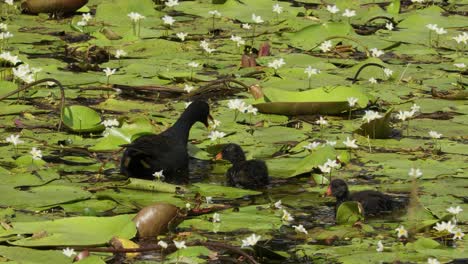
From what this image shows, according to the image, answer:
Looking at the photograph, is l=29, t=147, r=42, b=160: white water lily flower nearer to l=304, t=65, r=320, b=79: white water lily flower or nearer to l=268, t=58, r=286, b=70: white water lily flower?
l=304, t=65, r=320, b=79: white water lily flower

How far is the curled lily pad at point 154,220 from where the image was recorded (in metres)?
6.56

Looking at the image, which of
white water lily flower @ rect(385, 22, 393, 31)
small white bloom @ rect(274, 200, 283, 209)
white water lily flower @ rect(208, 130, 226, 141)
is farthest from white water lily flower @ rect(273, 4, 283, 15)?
small white bloom @ rect(274, 200, 283, 209)

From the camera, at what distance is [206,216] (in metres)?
6.99

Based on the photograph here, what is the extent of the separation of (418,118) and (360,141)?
32.9 inches

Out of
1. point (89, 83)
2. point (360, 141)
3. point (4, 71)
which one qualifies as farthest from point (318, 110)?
point (4, 71)

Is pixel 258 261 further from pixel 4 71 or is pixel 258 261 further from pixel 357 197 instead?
pixel 4 71

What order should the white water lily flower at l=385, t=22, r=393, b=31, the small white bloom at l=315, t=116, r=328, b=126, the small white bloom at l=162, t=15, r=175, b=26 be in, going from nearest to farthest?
the small white bloom at l=315, t=116, r=328, b=126 → the small white bloom at l=162, t=15, r=175, b=26 → the white water lily flower at l=385, t=22, r=393, b=31

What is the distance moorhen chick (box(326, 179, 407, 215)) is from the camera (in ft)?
23.4

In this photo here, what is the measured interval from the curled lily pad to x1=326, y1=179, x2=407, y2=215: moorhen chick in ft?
3.51

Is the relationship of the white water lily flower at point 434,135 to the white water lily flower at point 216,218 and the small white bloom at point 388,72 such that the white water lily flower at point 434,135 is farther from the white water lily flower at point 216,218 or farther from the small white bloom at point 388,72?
the white water lily flower at point 216,218

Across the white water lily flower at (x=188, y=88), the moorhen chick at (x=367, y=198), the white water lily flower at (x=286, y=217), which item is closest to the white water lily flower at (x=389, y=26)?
the white water lily flower at (x=188, y=88)

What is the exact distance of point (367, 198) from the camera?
7191 millimetres

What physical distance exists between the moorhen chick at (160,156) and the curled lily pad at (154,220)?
1.20 m

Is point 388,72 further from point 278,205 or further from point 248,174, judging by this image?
point 278,205
